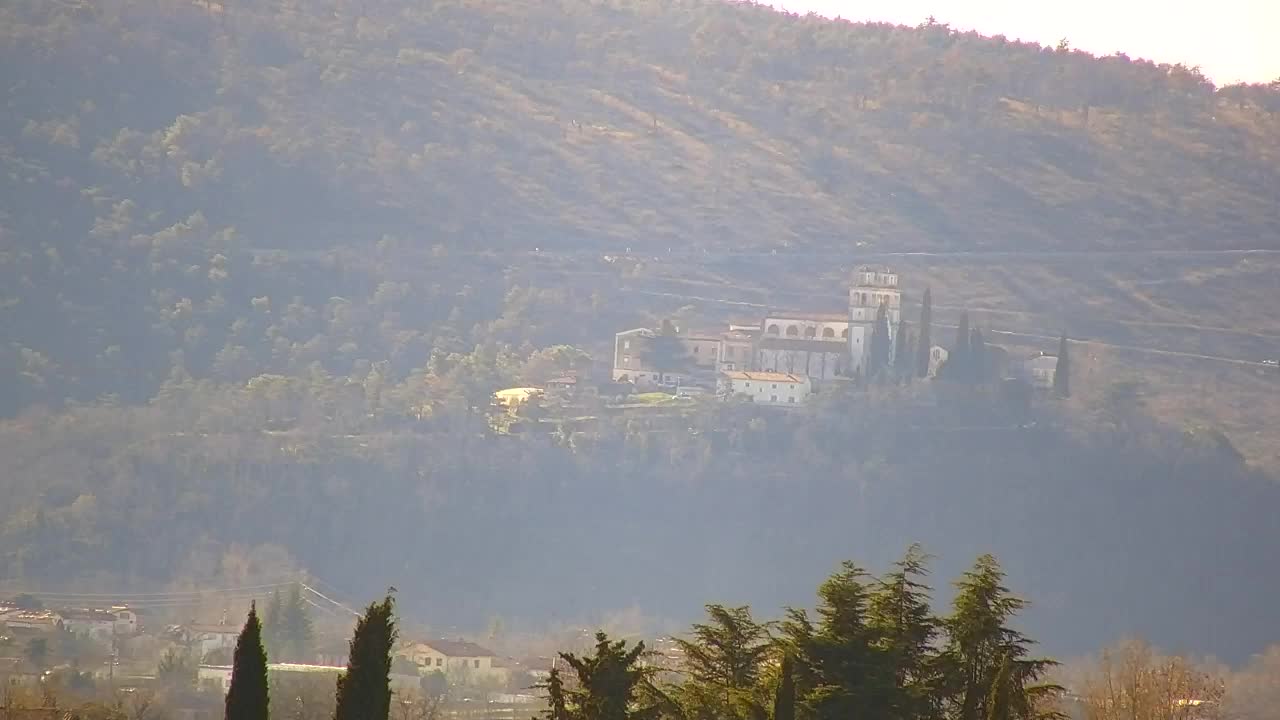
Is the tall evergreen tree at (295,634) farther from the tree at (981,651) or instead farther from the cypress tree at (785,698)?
the cypress tree at (785,698)

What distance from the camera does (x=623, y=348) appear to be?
85.1m

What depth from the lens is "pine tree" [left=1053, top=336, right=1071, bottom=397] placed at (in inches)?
3287

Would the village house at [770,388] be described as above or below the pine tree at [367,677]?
above

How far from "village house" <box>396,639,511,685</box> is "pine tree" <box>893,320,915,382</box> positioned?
110 feet

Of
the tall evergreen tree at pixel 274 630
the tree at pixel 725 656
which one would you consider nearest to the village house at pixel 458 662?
the tall evergreen tree at pixel 274 630

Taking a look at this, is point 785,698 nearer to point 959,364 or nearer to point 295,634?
point 295,634

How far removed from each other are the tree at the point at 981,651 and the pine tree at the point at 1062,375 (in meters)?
61.3

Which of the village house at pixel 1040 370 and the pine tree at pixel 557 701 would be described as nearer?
the pine tree at pixel 557 701

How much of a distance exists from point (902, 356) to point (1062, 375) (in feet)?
20.8

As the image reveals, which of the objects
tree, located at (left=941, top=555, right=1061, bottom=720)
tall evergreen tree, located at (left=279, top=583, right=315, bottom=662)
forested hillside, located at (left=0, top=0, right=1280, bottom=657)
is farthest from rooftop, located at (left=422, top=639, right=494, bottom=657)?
tree, located at (left=941, top=555, right=1061, bottom=720)

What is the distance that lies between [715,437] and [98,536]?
2157cm

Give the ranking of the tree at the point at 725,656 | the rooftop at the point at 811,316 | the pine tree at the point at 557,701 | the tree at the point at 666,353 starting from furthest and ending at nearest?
the rooftop at the point at 811,316
the tree at the point at 666,353
the tree at the point at 725,656
the pine tree at the point at 557,701

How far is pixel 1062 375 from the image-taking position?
8406 centimetres

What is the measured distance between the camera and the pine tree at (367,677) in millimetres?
20953
